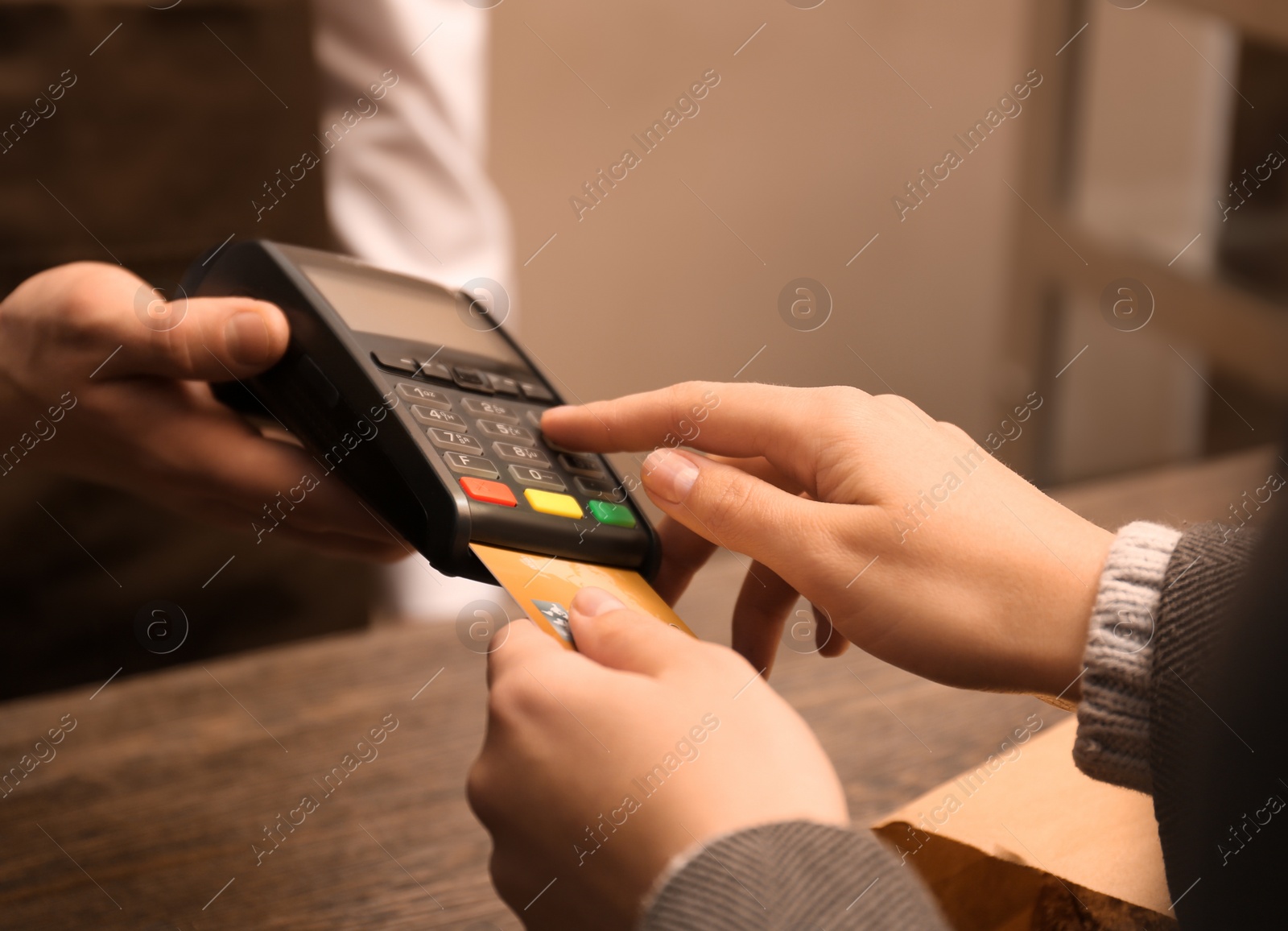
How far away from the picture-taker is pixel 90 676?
98cm

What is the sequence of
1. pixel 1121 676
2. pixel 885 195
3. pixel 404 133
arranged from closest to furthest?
pixel 1121 676
pixel 404 133
pixel 885 195

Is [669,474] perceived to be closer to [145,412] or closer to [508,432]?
[508,432]

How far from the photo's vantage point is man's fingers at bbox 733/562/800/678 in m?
0.51

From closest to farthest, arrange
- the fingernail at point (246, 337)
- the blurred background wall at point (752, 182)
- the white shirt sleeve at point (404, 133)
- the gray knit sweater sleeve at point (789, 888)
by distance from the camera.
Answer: the gray knit sweater sleeve at point (789, 888) < the fingernail at point (246, 337) < the white shirt sleeve at point (404, 133) < the blurred background wall at point (752, 182)

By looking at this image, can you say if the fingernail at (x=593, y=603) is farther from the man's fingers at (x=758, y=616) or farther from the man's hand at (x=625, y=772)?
the man's fingers at (x=758, y=616)

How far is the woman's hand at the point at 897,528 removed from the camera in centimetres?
40

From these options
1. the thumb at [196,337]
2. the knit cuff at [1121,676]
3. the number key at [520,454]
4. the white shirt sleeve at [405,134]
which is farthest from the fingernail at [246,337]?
the white shirt sleeve at [405,134]

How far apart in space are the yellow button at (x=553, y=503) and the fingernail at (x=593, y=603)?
63 millimetres

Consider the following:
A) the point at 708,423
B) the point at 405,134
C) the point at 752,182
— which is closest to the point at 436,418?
the point at 708,423

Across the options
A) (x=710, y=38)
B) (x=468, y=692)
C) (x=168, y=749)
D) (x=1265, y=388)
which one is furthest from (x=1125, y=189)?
(x=168, y=749)

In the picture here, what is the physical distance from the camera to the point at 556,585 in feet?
1.34

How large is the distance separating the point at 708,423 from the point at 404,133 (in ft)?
1.96

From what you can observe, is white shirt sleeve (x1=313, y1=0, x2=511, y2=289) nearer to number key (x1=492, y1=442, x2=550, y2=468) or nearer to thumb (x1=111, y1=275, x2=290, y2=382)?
thumb (x1=111, y1=275, x2=290, y2=382)

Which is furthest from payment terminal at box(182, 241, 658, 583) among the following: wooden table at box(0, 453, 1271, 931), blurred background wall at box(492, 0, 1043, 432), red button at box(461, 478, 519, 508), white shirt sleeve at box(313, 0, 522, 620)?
blurred background wall at box(492, 0, 1043, 432)
